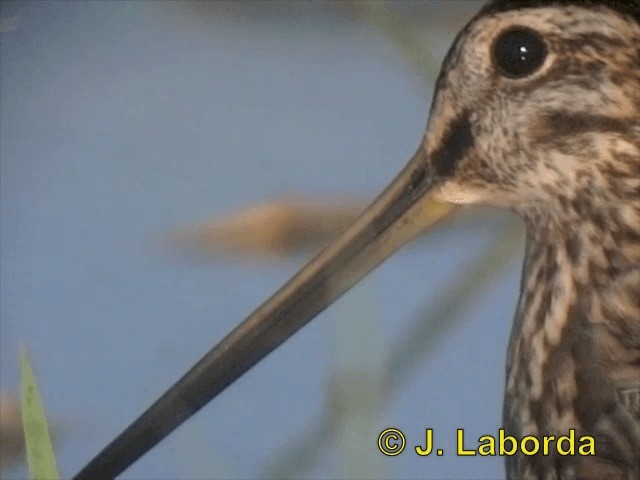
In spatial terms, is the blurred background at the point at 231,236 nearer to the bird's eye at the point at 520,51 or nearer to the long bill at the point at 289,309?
the long bill at the point at 289,309

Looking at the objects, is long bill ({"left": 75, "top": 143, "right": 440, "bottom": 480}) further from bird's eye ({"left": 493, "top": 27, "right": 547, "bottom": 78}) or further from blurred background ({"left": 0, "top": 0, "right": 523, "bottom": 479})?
bird's eye ({"left": 493, "top": 27, "right": 547, "bottom": 78})

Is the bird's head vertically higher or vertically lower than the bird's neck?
higher

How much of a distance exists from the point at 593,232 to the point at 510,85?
187 millimetres

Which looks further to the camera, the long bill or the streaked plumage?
the long bill

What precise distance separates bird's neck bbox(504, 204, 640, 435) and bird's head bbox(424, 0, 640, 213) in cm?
4

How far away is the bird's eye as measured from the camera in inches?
47.5

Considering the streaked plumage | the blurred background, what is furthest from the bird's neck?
the blurred background

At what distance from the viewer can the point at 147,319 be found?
1.44 metres

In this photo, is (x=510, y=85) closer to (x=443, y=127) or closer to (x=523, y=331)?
(x=443, y=127)

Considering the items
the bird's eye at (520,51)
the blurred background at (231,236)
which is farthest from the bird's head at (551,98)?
the blurred background at (231,236)

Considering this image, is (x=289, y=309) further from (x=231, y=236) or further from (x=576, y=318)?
(x=576, y=318)

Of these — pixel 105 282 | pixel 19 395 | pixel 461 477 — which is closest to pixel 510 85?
pixel 461 477

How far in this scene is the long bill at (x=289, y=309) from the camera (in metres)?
1.31

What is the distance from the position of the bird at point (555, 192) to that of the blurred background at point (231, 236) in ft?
0.29
